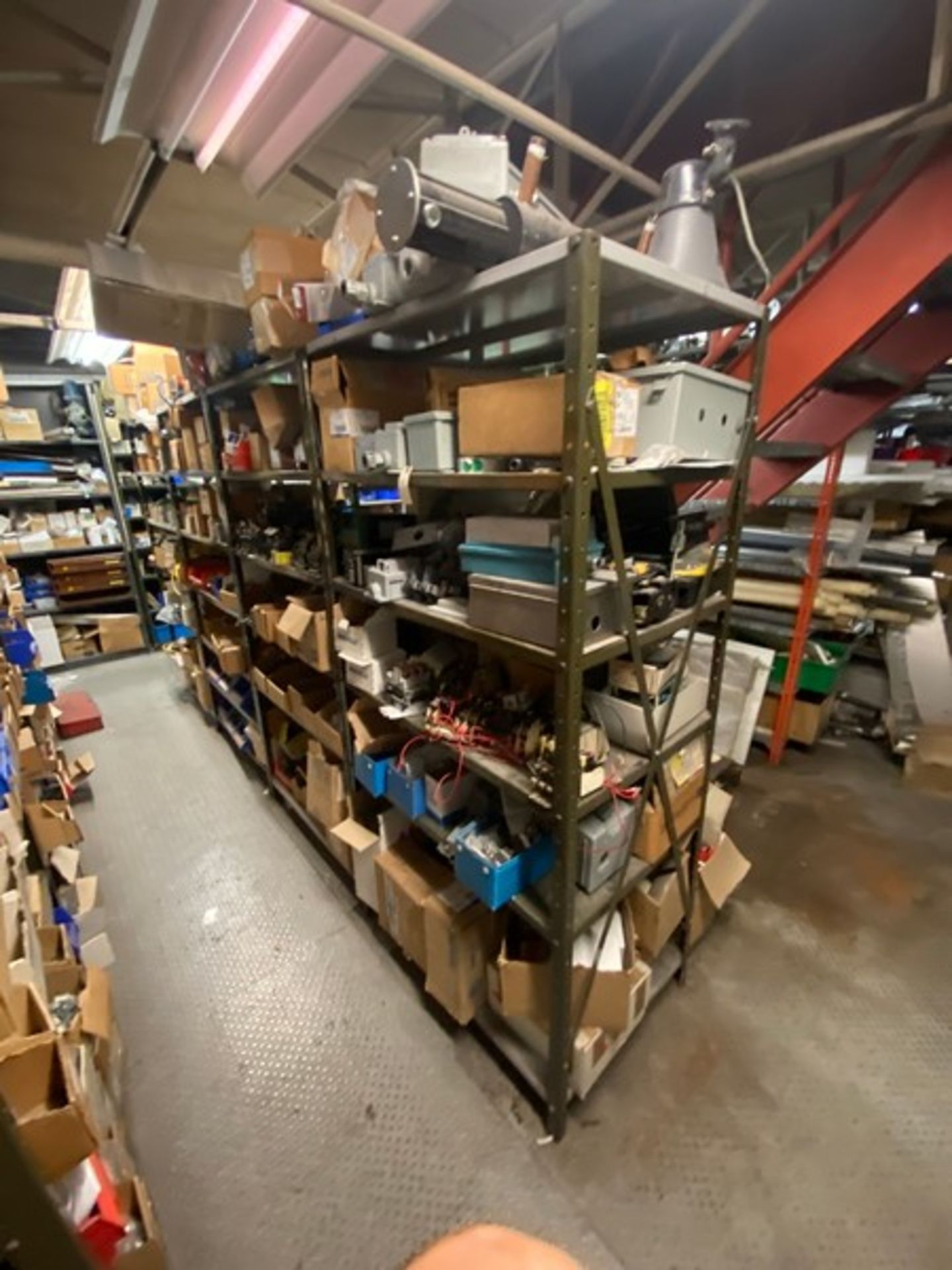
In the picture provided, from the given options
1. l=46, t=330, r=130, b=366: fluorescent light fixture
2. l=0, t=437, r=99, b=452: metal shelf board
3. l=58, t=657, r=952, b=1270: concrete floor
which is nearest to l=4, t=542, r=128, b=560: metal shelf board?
l=0, t=437, r=99, b=452: metal shelf board

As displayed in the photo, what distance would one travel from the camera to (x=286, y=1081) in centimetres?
146

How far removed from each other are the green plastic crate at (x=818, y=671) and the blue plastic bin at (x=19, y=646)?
374cm

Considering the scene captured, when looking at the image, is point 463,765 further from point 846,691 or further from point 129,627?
point 129,627

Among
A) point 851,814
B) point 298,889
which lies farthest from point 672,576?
point 851,814

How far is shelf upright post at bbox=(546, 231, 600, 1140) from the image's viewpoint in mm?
817

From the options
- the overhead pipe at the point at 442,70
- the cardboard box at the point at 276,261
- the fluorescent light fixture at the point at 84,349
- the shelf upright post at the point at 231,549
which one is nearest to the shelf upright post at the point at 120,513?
the fluorescent light fixture at the point at 84,349

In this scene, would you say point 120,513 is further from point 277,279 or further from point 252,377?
point 277,279

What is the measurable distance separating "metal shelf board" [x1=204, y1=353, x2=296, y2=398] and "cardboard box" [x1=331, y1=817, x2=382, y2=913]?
1.54 meters

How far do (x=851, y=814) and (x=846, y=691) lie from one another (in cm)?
101

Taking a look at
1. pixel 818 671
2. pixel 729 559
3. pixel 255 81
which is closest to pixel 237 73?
pixel 255 81

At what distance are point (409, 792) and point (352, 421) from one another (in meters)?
1.04

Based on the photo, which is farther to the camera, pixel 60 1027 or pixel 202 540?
pixel 202 540

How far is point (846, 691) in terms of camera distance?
3.17 meters

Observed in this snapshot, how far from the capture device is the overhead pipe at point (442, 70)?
826 mm
